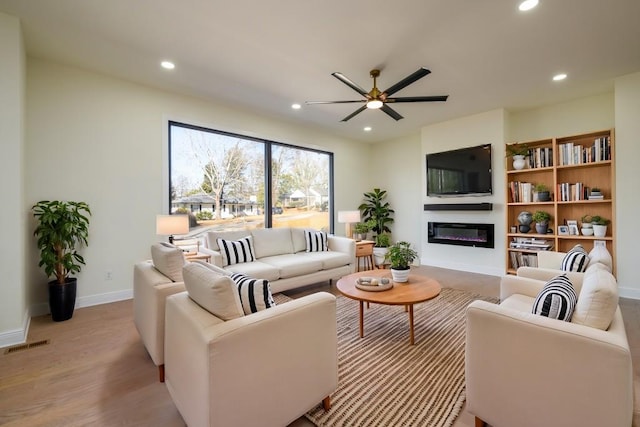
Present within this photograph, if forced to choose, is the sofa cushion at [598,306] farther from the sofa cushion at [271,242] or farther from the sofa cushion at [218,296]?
the sofa cushion at [271,242]

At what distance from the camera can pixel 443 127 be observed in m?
5.33

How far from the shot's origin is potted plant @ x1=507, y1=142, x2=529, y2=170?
14.6ft

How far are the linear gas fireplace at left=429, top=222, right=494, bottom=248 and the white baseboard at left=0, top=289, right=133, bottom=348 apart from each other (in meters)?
5.20

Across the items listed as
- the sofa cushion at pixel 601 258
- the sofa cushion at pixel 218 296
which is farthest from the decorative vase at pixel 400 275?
the sofa cushion at pixel 218 296

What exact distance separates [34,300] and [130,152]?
77.5 inches

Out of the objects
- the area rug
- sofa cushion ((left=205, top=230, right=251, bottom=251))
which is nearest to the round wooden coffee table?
the area rug

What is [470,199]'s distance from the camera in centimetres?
506

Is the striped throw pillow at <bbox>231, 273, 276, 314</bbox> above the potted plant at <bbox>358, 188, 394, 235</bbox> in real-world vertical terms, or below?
below

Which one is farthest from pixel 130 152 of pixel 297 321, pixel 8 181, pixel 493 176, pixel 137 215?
pixel 493 176

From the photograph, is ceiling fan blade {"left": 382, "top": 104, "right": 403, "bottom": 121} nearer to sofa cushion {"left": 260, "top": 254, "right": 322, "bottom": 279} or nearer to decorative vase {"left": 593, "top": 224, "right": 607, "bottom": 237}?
sofa cushion {"left": 260, "top": 254, "right": 322, "bottom": 279}

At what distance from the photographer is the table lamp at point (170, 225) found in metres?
3.27

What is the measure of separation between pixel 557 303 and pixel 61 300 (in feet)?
13.8

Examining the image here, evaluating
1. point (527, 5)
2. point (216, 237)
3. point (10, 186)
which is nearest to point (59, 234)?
point (10, 186)

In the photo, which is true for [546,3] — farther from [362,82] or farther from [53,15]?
[53,15]
